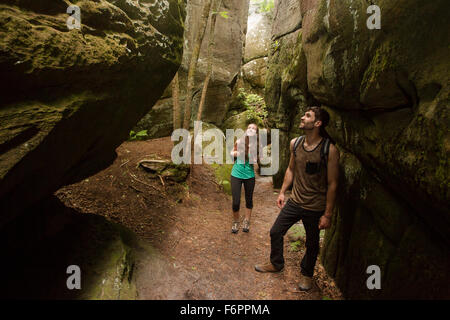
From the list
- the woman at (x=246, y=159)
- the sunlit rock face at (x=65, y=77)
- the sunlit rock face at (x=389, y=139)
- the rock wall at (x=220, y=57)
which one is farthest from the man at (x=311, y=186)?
the rock wall at (x=220, y=57)

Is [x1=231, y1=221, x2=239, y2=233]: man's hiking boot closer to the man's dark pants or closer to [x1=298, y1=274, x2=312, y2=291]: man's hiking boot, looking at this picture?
the man's dark pants

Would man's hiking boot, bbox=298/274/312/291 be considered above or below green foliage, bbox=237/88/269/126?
below

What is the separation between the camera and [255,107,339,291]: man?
3504 millimetres

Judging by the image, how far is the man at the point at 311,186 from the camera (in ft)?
11.5

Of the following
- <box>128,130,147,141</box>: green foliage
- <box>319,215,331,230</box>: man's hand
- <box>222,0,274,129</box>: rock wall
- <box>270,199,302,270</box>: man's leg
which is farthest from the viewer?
<box>222,0,274,129</box>: rock wall

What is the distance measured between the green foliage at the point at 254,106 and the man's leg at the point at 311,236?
1314 cm

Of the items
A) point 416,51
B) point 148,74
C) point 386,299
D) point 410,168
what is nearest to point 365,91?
point 416,51

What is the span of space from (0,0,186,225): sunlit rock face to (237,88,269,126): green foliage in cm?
1307

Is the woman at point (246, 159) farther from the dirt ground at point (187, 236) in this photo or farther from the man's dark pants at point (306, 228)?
the man's dark pants at point (306, 228)

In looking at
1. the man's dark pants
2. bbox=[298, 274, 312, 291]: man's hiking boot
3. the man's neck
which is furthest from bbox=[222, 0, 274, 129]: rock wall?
bbox=[298, 274, 312, 291]: man's hiking boot

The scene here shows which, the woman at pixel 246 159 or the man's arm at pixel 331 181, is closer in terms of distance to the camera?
the man's arm at pixel 331 181

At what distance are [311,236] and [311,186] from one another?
833mm

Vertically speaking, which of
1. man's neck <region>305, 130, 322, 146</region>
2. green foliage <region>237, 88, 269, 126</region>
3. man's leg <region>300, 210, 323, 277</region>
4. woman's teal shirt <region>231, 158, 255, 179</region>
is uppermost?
green foliage <region>237, 88, 269, 126</region>
